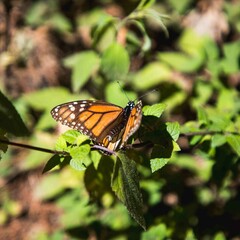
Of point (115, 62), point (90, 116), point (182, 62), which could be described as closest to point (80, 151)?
point (90, 116)

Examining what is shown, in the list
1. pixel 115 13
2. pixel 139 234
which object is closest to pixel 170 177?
pixel 139 234

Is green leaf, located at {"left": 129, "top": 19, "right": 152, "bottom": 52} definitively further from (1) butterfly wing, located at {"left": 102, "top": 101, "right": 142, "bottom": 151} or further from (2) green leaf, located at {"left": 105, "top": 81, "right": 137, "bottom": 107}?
(1) butterfly wing, located at {"left": 102, "top": 101, "right": 142, "bottom": 151}

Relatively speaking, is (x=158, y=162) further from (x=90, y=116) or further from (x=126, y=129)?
(x=90, y=116)

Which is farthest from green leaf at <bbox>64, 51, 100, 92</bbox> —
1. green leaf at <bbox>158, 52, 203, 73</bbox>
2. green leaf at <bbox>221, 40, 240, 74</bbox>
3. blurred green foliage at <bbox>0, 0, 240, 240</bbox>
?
green leaf at <bbox>221, 40, 240, 74</bbox>

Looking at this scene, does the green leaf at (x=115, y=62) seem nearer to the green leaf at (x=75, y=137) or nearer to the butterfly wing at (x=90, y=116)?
the butterfly wing at (x=90, y=116)

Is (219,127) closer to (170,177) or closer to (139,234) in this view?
(139,234)

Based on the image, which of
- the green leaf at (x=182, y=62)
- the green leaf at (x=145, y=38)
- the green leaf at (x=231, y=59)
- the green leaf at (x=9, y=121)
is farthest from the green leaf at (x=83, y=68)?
the green leaf at (x=9, y=121)

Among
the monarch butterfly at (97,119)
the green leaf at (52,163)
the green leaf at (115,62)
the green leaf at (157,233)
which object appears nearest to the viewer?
the green leaf at (52,163)
